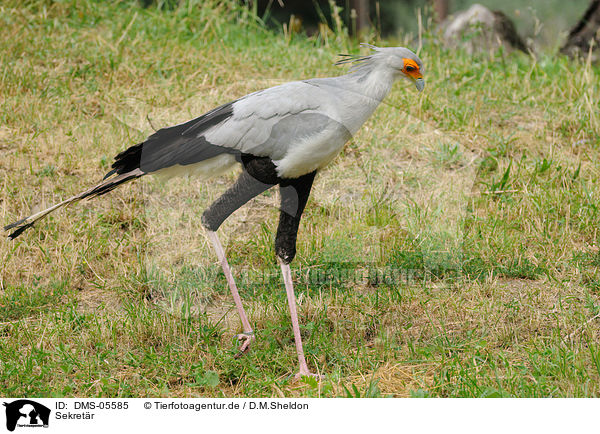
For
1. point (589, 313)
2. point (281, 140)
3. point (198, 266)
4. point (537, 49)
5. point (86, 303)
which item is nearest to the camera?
point (281, 140)

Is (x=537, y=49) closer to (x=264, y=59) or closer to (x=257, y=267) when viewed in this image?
(x=264, y=59)

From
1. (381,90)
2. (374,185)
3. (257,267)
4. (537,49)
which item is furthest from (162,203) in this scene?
(537,49)

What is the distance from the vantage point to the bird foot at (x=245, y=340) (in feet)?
11.9

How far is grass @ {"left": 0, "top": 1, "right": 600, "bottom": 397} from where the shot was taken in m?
3.51

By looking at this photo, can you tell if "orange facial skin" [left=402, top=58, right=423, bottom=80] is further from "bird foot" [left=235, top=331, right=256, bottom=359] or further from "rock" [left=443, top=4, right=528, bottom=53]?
"rock" [left=443, top=4, right=528, bottom=53]

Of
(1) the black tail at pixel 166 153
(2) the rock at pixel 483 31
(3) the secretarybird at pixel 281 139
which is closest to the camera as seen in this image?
(3) the secretarybird at pixel 281 139

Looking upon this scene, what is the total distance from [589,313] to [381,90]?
175cm

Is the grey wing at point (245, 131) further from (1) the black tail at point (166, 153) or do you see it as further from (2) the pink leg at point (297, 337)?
(2) the pink leg at point (297, 337)

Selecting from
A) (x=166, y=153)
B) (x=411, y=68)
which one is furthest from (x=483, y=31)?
(x=166, y=153)

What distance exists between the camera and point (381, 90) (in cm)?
352

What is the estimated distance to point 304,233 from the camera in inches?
190
